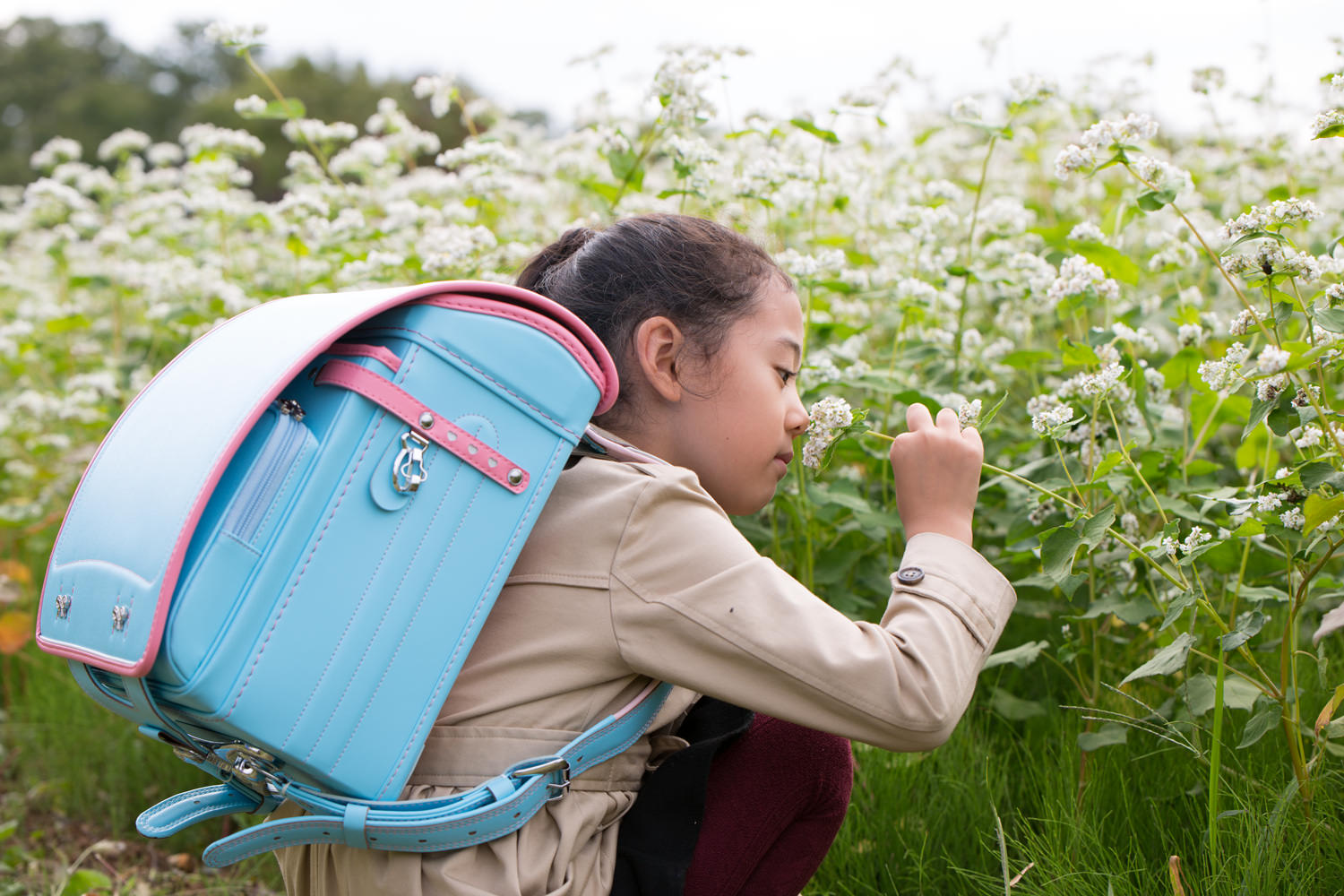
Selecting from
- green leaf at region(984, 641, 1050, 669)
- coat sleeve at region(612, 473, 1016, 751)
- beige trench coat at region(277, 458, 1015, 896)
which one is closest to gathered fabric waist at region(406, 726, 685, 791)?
beige trench coat at region(277, 458, 1015, 896)

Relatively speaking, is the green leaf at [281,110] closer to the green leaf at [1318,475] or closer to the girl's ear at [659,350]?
the girl's ear at [659,350]

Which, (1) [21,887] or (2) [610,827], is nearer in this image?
(2) [610,827]

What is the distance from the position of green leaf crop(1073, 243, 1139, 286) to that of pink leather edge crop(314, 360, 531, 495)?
1289mm

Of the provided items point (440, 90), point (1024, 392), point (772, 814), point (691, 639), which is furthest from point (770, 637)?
point (440, 90)

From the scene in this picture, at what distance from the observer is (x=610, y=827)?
4.81 ft

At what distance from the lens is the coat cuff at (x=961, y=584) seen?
4.52 ft

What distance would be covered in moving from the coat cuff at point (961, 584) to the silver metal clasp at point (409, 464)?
1.96 feet

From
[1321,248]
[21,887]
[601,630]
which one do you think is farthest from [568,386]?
[1321,248]

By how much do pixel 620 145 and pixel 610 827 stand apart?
1.66 m

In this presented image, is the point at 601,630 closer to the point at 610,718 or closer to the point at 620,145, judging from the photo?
the point at 610,718

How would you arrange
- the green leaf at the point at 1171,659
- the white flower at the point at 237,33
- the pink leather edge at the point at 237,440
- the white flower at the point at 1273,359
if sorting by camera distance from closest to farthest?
the pink leather edge at the point at 237,440
the white flower at the point at 1273,359
the green leaf at the point at 1171,659
the white flower at the point at 237,33

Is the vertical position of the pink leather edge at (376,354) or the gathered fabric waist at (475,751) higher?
the pink leather edge at (376,354)

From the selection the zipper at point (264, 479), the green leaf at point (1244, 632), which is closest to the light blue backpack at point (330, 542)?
the zipper at point (264, 479)

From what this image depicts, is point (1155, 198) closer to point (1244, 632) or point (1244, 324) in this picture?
point (1244, 324)
